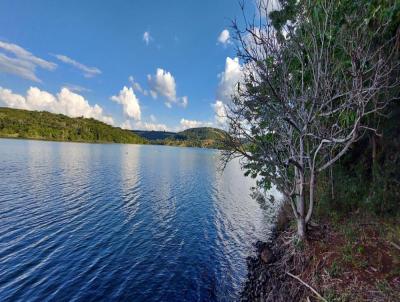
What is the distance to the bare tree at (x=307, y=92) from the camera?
7453mm

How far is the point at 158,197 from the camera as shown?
30328 millimetres

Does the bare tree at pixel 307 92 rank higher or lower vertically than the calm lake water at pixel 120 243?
higher

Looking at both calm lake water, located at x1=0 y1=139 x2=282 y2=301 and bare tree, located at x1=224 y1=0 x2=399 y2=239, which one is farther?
calm lake water, located at x1=0 y1=139 x2=282 y2=301

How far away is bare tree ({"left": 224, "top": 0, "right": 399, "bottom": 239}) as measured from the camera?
745 centimetres

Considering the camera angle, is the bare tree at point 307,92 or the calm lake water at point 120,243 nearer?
the bare tree at point 307,92

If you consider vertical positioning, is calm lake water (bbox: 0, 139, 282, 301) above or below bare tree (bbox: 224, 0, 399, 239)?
below

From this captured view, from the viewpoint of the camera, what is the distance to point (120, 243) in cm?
1633

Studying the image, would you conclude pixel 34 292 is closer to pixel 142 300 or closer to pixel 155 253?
pixel 142 300

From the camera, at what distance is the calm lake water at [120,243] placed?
11.5 m

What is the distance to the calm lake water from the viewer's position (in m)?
11.5

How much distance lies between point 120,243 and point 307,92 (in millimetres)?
14879

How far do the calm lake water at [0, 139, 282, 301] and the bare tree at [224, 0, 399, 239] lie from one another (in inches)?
148

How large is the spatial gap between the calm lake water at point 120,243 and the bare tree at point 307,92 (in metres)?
3.77

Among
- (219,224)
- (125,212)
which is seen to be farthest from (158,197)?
(219,224)
